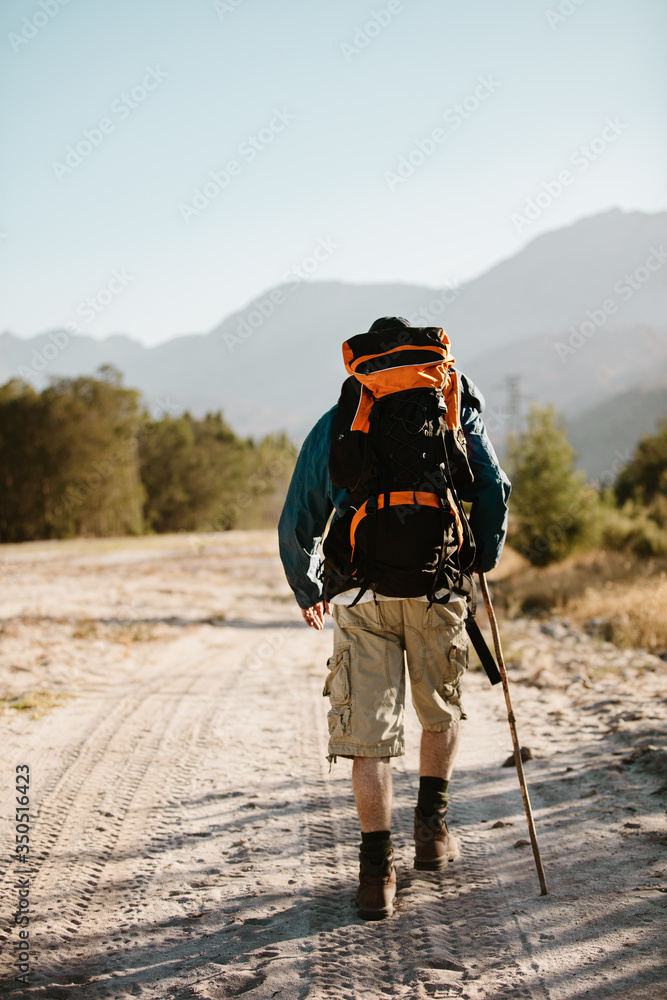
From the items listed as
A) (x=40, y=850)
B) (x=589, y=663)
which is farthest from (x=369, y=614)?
→ (x=589, y=663)

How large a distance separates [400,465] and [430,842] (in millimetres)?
1517

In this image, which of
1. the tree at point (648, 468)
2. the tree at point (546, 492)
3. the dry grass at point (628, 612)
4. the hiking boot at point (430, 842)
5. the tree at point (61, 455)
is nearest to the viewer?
the hiking boot at point (430, 842)

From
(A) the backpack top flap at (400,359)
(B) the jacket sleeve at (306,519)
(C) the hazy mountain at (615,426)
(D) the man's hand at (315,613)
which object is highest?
(C) the hazy mountain at (615,426)

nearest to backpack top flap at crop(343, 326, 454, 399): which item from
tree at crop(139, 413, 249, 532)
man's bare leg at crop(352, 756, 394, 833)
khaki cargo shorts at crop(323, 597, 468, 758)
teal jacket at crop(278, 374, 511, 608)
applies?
teal jacket at crop(278, 374, 511, 608)

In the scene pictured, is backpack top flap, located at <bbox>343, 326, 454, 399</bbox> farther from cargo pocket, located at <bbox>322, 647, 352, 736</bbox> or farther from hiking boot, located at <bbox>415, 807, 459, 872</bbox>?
hiking boot, located at <bbox>415, 807, 459, 872</bbox>

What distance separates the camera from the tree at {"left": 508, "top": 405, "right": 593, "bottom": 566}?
15477mm

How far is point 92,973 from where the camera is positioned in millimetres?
2213

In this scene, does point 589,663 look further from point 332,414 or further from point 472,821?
point 332,414

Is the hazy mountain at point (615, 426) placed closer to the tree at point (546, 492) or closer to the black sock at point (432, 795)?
the tree at point (546, 492)

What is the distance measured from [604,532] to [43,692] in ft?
43.0

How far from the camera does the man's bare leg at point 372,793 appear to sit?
254 centimetres

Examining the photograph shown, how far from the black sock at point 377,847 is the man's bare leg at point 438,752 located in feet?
1.13
